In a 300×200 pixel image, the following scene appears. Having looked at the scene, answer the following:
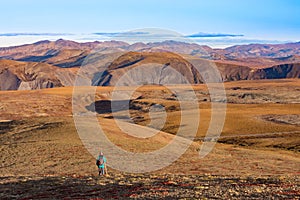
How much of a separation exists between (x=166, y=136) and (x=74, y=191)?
100 feet

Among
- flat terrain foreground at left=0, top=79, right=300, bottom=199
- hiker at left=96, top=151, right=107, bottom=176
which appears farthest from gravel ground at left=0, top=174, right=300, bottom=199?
hiker at left=96, top=151, right=107, bottom=176

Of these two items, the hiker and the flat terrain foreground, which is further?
the hiker

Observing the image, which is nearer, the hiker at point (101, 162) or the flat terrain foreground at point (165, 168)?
the flat terrain foreground at point (165, 168)

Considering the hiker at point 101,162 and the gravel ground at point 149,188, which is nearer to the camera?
the gravel ground at point 149,188

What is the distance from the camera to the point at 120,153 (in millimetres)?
37188

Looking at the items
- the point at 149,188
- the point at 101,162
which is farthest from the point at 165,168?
the point at 149,188

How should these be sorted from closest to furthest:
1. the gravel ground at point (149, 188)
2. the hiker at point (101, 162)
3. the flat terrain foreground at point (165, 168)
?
the gravel ground at point (149, 188) < the flat terrain foreground at point (165, 168) < the hiker at point (101, 162)

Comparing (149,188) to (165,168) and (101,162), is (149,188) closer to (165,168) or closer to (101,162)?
(101,162)

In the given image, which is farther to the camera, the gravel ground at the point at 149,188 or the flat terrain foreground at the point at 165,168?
the flat terrain foreground at the point at 165,168

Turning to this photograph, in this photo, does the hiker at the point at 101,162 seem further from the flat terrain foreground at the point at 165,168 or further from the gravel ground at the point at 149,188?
the gravel ground at the point at 149,188

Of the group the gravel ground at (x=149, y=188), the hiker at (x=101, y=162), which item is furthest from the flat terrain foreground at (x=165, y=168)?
the hiker at (x=101, y=162)

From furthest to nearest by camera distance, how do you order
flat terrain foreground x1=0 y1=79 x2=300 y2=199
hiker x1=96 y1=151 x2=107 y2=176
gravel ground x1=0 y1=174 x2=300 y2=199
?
hiker x1=96 y1=151 x2=107 y2=176 → flat terrain foreground x1=0 y1=79 x2=300 y2=199 → gravel ground x1=0 y1=174 x2=300 y2=199

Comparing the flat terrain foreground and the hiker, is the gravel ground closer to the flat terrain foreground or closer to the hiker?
the flat terrain foreground

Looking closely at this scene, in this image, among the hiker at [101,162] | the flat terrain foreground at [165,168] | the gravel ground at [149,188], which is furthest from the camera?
the hiker at [101,162]
